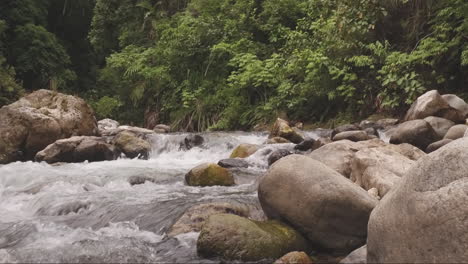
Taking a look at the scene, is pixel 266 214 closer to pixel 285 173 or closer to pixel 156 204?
pixel 285 173

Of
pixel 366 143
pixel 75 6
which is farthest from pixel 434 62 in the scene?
pixel 75 6

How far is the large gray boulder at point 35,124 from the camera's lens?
1091cm

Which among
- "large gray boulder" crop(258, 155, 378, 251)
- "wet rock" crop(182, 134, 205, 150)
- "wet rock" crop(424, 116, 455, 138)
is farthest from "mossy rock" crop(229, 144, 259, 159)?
"large gray boulder" crop(258, 155, 378, 251)

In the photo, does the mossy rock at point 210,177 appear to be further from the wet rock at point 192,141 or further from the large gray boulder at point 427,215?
the wet rock at point 192,141

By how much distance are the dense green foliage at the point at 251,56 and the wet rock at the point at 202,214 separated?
721 centimetres

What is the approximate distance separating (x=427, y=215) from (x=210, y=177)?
4.55 metres

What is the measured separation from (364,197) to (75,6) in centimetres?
3043

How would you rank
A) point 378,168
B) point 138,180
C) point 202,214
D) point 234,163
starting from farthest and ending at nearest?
point 234,163, point 138,180, point 378,168, point 202,214

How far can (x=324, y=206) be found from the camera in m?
4.13

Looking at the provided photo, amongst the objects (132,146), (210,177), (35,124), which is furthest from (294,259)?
(35,124)

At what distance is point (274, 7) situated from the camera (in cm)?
1714

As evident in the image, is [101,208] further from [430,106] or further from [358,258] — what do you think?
[430,106]

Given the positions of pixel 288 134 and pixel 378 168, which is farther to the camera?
pixel 288 134

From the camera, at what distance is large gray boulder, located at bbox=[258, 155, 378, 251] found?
13.5 feet
